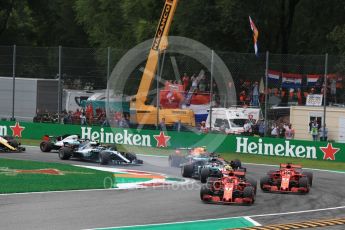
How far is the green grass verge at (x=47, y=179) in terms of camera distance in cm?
1967

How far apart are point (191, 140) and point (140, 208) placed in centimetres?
1613

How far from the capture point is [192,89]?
116ft

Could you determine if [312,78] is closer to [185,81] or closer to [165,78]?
[185,81]

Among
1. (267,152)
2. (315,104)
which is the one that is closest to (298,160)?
(267,152)

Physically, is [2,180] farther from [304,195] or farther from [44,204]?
[304,195]

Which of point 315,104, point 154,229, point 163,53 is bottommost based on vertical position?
point 154,229

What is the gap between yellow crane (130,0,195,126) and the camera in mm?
34938

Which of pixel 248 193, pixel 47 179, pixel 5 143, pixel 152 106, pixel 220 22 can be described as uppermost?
pixel 220 22

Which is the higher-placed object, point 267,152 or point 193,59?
point 193,59

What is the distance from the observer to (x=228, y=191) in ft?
57.7

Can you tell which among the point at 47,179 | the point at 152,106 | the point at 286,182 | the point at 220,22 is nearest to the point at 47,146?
the point at 152,106

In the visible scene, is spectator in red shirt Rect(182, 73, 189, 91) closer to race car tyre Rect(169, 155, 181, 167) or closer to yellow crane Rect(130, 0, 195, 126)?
yellow crane Rect(130, 0, 195, 126)

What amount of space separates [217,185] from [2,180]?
21.5ft

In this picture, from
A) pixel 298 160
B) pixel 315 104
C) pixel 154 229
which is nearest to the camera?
pixel 154 229
